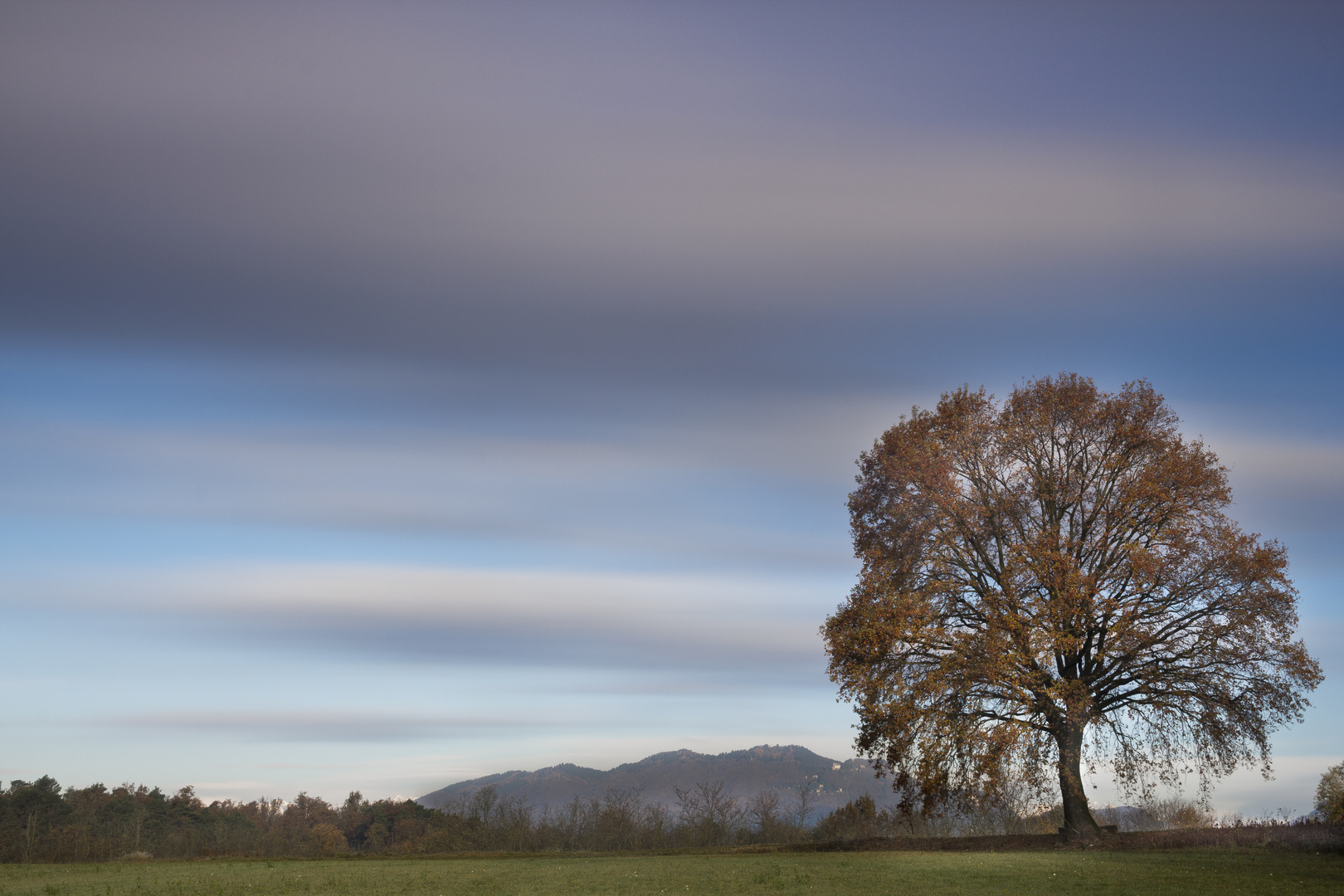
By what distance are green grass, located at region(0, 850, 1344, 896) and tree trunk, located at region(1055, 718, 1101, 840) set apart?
3031mm

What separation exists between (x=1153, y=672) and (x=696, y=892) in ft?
52.5

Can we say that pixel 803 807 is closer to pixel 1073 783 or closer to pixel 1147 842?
pixel 1073 783

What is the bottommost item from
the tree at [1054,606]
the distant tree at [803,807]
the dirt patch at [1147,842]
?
the distant tree at [803,807]

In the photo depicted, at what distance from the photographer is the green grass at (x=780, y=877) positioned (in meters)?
17.1

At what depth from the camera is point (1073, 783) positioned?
2620cm

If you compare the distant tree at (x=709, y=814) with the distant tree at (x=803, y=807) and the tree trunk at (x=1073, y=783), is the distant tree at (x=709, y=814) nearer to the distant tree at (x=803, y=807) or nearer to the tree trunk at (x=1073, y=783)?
the distant tree at (x=803, y=807)

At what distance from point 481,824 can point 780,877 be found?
33.6 metres

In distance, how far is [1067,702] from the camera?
24.6m

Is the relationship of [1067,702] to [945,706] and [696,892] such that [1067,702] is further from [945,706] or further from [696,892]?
[696,892]

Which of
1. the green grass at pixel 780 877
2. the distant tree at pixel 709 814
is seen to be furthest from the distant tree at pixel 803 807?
the green grass at pixel 780 877

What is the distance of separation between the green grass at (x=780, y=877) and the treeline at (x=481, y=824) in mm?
5865

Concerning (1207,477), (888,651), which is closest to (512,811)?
(888,651)

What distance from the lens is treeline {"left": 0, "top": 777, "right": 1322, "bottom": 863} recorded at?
39125 mm

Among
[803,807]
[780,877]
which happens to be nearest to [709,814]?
[803,807]
